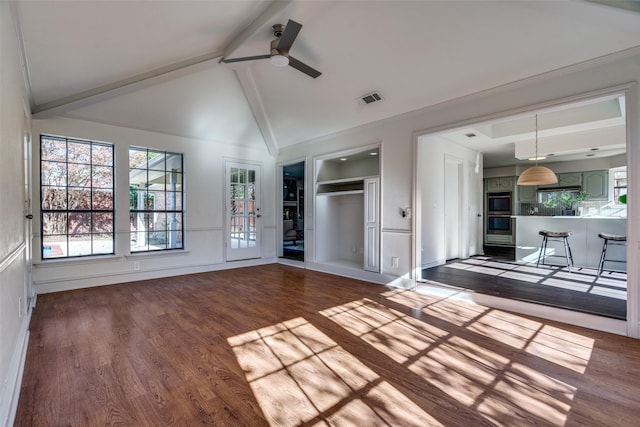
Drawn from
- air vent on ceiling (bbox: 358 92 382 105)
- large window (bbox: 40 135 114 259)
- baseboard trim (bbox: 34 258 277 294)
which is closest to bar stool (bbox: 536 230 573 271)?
air vent on ceiling (bbox: 358 92 382 105)

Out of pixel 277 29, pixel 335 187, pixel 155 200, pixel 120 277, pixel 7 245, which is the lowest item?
pixel 120 277

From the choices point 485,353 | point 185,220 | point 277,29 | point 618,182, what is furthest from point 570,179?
point 185,220

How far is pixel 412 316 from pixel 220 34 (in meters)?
3.81

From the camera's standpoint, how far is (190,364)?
85.7 inches

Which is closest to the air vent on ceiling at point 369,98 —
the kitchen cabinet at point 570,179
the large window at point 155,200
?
the large window at point 155,200

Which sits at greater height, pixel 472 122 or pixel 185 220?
pixel 472 122

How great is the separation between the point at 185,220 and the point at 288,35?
3868mm

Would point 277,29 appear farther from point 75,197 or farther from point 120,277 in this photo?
point 120,277

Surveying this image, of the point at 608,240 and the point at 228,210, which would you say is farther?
the point at 228,210

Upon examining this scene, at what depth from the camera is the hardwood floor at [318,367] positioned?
1.65m

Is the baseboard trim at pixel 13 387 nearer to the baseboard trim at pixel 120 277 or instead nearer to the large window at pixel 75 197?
the baseboard trim at pixel 120 277

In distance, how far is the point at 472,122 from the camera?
11.8 ft

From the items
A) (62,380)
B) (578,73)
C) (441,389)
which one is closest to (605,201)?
(578,73)

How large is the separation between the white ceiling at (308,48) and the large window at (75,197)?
1.80 feet
